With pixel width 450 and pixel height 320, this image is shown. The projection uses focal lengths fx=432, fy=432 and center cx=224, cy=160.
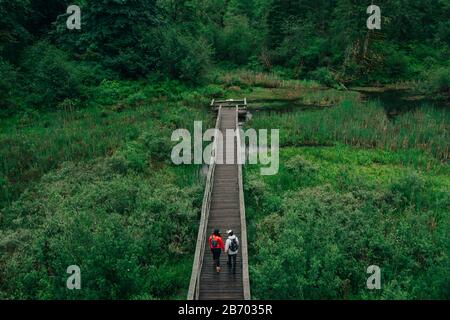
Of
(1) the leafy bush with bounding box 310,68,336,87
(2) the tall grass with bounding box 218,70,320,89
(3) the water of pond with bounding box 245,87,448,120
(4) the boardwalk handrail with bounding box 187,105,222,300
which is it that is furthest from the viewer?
(1) the leafy bush with bounding box 310,68,336,87

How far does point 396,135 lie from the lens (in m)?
28.1

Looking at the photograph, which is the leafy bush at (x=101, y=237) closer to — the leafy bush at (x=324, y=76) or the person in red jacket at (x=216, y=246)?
the person in red jacket at (x=216, y=246)

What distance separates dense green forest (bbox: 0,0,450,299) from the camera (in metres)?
15.0

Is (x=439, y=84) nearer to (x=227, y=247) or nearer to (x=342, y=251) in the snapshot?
(x=342, y=251)

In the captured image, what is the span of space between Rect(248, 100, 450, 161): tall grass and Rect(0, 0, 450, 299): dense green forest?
0.14 metres

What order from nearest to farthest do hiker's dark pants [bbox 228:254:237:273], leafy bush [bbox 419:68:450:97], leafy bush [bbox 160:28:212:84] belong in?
hiker's dark pants [bbox 228:254:237:273]
leafy bush [bbox 419:68:450:97]
leafy bush [bbox 160:28:212:84]

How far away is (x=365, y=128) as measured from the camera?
2908 centimetres

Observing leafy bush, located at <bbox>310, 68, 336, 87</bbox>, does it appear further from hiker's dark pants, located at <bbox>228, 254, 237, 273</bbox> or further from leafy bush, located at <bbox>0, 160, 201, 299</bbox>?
hiker's dark pants, located at <bbox>228, 254, 237, 273</bbox>

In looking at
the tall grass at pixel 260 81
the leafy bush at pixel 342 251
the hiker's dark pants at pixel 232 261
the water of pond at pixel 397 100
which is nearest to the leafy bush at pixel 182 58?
the tall grass at pixel 260 81

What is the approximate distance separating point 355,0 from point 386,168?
34.9 metres

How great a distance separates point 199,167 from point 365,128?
11924 mm

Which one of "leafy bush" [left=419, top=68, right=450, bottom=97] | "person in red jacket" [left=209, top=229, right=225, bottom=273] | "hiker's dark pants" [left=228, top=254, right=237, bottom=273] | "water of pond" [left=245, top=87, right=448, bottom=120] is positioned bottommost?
"hiker's dark pants" [left=228, top=254, right=237, bottom=273]

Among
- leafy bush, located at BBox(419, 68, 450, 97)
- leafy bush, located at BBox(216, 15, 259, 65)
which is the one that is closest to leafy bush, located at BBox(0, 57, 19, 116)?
leafy bush, located at BBox(216, 15, 259, 65)
